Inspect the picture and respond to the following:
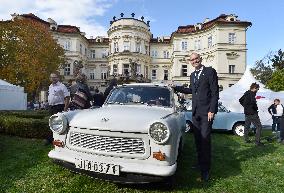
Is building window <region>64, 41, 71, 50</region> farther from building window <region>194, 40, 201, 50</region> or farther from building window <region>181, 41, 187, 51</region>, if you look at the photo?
building window <region>194, 40, 201, 50</region>

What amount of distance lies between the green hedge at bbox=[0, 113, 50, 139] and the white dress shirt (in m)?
1.14

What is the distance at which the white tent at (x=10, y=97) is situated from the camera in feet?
55.8

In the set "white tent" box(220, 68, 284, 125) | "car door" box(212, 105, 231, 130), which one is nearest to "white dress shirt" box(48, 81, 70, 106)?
"car door" box(212, 105, 231, 130)

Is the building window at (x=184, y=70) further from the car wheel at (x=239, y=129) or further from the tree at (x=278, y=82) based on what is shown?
the car wheel at (x=239, y=129)

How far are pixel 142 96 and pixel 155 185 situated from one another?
74.4 inches

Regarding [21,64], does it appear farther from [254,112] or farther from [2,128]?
[254,112]

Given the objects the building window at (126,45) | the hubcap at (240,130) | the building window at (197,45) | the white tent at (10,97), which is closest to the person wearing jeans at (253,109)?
the hubcap at (240,130)

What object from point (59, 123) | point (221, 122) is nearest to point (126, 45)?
point (221, 122)

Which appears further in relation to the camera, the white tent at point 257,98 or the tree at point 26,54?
the tree at point 26,54

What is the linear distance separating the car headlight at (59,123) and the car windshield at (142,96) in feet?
4.74

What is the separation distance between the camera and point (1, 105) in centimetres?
1680

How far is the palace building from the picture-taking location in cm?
4978

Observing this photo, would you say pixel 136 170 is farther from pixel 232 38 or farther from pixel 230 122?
pixel 232 38

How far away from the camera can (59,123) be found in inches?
178
